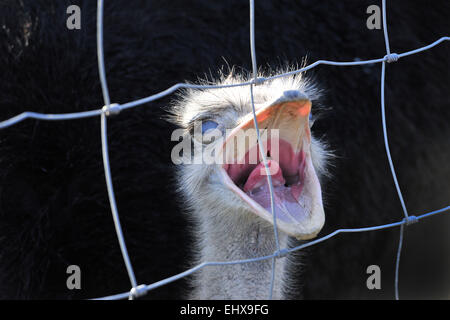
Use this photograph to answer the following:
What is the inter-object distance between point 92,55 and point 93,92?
0.52ft

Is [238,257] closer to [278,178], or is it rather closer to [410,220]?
[278,178]

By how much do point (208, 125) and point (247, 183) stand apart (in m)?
0.26

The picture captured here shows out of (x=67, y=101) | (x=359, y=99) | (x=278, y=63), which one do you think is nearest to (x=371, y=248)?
(x=359, y=99)

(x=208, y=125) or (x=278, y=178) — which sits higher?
(x=208, y=125)

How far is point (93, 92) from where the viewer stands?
9.29 feet

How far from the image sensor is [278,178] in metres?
1.74

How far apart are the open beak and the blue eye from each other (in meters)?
0.19

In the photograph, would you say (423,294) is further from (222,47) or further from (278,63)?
(222,47)

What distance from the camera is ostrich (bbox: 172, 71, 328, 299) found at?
5.14 feet

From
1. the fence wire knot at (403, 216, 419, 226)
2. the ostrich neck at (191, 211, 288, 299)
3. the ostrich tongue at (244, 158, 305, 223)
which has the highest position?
the ostrich tongue at (244, 158, 305, 223)

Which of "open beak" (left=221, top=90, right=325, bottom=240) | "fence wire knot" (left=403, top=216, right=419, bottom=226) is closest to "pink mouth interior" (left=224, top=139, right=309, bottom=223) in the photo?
"open beak" (left=221, top=90, right=325, bottom=240)

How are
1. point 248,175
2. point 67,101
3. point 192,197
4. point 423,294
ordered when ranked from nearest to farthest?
point 248,175 → point 192,197 → point 67,101 → point 423,294

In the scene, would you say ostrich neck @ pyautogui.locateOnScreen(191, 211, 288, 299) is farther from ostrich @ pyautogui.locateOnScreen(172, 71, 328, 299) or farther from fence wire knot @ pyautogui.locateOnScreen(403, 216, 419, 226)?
fence wire knot @ pyautogui.locateOnScreen(403, 216, 419, 226)

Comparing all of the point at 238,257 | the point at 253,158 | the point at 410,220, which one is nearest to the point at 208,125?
the point at 253,158
